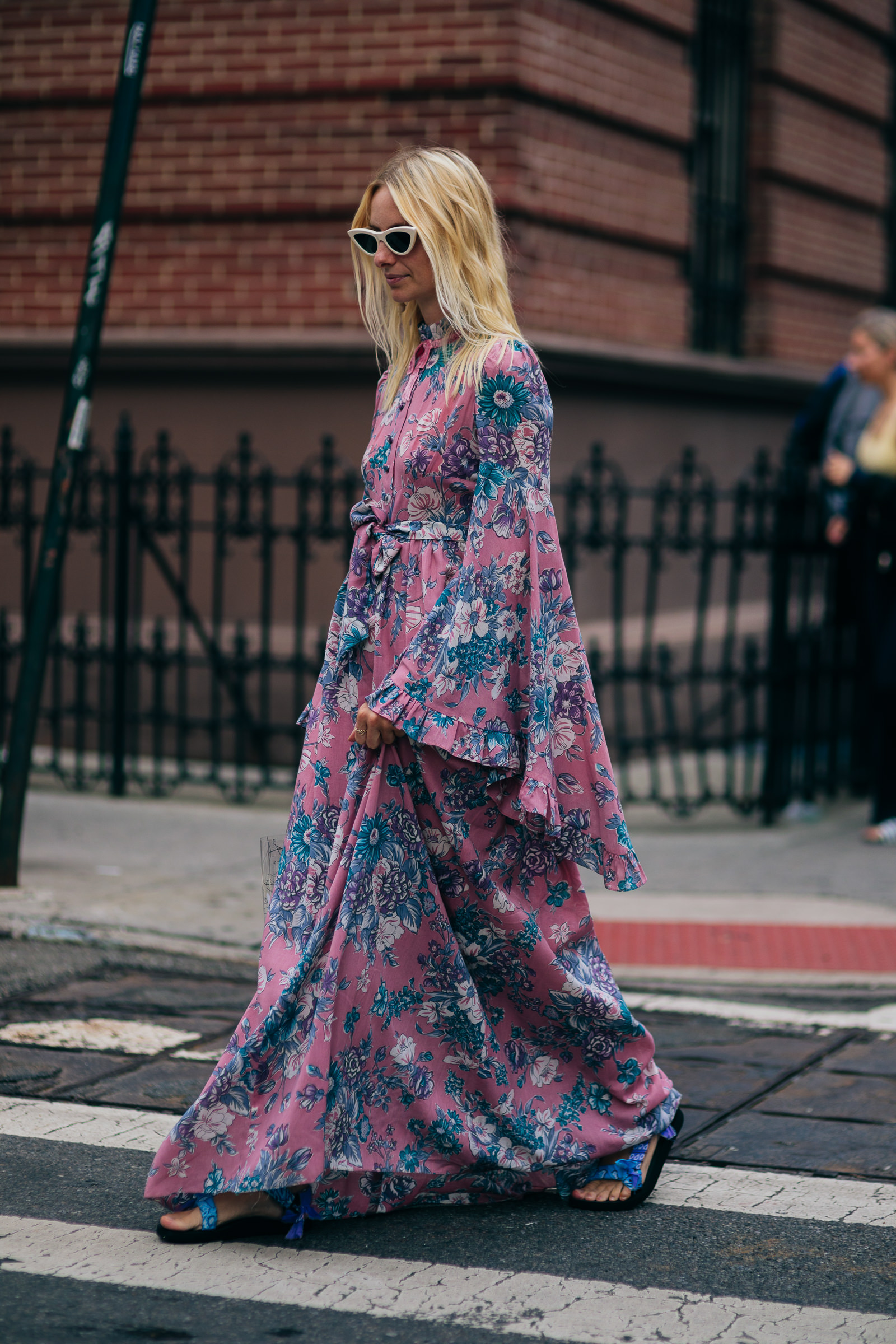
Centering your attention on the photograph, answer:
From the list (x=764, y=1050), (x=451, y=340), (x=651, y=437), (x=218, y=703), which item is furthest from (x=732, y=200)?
(x=451, y=340)

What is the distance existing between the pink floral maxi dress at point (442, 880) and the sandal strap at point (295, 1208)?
31 millimetres

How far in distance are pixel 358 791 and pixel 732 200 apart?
9.32 m

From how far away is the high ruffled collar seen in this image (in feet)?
11.8

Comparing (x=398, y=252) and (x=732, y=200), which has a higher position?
(x=732, y=200)

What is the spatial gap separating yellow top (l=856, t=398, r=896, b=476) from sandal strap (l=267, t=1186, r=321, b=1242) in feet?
17.9

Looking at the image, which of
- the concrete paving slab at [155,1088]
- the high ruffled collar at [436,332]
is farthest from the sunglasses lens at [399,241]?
the concrete paving slab at [155,1088]

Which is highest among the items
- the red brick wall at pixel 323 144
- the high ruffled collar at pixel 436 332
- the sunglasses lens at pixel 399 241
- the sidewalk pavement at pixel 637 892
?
the red brick wall at pixel 323 144

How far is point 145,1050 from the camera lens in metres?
4.79

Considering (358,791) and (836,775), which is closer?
(358,791)

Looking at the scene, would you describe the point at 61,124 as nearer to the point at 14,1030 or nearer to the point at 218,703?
the point at 218,703

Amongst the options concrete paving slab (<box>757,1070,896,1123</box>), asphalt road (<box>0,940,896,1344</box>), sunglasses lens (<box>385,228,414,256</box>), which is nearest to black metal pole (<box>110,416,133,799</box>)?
asphalt road (<box>0,940,896,1344</box>)

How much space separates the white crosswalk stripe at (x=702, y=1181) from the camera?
146 inches

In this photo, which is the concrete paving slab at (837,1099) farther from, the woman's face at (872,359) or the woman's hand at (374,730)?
the woman's face at (872,359)

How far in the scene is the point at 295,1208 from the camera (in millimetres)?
3510
